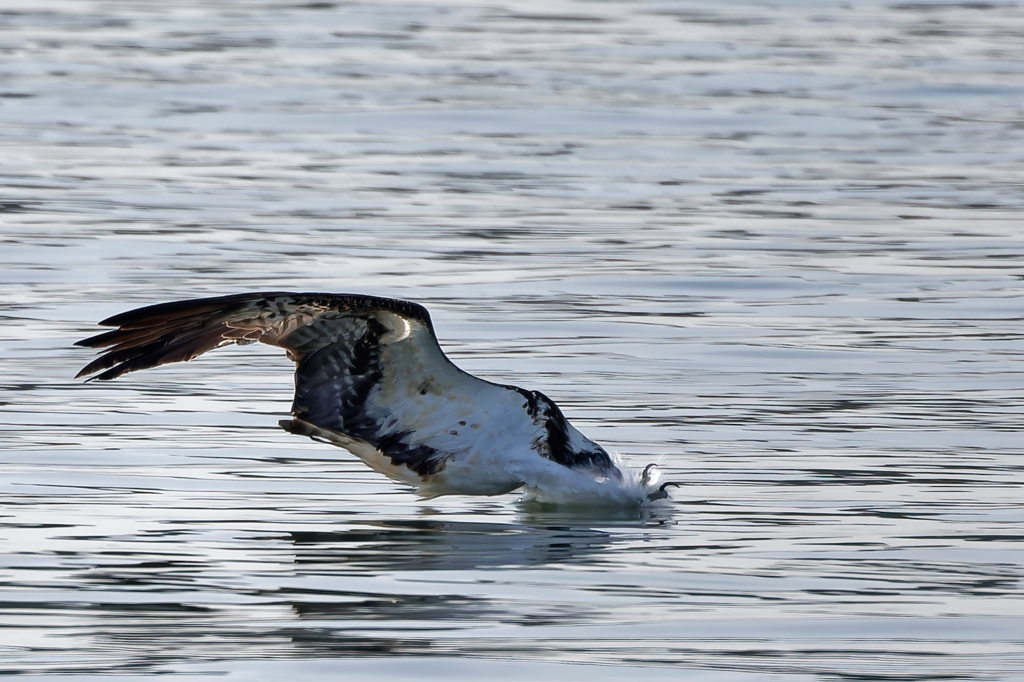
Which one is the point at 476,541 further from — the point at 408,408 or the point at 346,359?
the point at 346,359

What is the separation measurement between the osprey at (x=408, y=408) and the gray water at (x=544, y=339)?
20cm

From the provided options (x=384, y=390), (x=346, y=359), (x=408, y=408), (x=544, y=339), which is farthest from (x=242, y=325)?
(x=544, y=339)

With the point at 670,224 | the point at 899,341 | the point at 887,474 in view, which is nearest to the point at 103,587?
the point at 887,474

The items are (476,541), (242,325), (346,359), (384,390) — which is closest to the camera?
(476,541)

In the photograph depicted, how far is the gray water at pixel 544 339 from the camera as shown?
689 centimetres

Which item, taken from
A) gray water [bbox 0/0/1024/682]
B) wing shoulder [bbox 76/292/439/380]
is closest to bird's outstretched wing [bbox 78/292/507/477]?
wing shoulder [bbox 76/292/439/380]

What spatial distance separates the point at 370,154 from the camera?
17.8 m

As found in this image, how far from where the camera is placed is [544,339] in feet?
39.1

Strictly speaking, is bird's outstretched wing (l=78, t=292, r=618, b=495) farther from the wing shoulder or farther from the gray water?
the gray water

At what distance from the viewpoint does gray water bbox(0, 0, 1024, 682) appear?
271 inches

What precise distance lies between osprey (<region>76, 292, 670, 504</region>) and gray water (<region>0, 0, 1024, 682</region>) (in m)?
0.20

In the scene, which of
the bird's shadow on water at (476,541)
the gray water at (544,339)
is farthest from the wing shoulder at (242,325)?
the bird's shadow on water at (476,541)

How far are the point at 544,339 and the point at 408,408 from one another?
10.9 ft

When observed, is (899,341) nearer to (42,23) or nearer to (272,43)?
(272,43)
